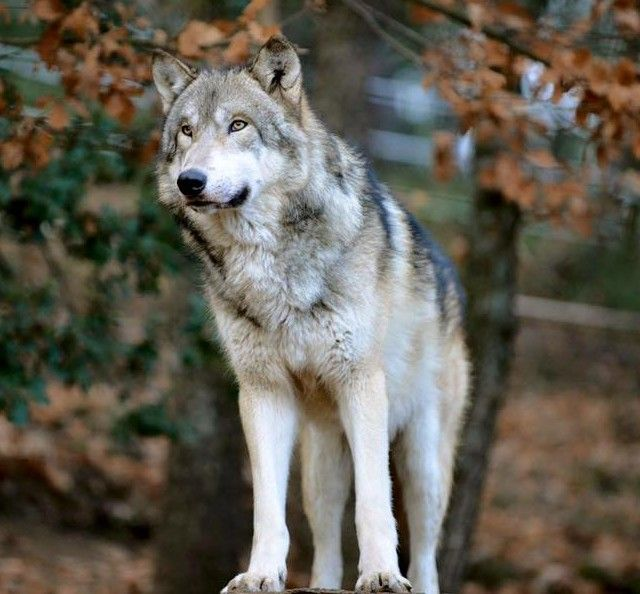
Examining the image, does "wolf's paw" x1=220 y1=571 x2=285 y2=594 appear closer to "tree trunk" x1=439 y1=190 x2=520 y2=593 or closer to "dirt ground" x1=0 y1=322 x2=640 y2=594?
"dirt ground" x1=0 y1=322 x2=640 y2=594

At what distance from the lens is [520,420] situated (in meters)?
15.9

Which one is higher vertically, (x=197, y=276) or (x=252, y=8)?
(x=252, y=8)

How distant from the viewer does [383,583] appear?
4.96 m

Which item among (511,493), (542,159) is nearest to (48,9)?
(542,159)

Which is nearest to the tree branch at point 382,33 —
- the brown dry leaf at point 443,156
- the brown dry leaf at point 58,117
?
the brown dry leaf at point 443,156

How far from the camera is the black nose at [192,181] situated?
4746 millimetres

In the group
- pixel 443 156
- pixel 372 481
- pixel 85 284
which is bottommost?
pixel 85 284

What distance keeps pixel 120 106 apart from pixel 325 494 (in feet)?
7.69

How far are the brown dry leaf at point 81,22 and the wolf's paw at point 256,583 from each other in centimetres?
295

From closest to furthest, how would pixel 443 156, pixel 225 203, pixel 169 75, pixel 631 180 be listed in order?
pixel 225 203 < pixel 169 75 < pixel 443 156 < pixel 631 180

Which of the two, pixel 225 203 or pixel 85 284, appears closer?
pixel 225 203

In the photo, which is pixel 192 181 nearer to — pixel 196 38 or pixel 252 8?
pixel 252 8

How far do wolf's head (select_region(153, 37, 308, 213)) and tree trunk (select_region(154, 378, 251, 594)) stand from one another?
13.3ft

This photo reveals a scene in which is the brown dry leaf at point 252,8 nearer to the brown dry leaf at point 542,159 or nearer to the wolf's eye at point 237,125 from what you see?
the wolf's eye at point 237,125
